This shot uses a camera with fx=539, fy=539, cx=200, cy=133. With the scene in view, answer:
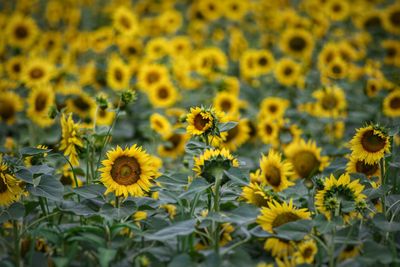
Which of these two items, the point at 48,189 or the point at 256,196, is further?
the point at 256,196

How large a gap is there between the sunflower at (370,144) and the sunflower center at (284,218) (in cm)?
38

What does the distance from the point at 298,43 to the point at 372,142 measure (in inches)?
109

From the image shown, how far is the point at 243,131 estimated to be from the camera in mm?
3227

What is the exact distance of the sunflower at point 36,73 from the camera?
3889mm

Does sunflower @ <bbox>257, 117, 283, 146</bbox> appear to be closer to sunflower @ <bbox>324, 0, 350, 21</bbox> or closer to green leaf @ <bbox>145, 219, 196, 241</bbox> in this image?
green leaf @ <bbox>145, 219, 196, 241</bbox>

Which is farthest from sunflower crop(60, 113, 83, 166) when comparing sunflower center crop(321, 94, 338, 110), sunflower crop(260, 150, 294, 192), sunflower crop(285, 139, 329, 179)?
sunflower center crop(321, 94, 338, 110)

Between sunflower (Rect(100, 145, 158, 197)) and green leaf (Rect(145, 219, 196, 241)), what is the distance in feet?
0.92

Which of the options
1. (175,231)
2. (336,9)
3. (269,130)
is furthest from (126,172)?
(336,9)

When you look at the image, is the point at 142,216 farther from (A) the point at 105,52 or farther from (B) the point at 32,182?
(A) the point at 105,52

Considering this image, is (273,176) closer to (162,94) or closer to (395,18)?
(162,94)

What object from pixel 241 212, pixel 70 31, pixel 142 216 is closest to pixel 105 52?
pixel 70 31

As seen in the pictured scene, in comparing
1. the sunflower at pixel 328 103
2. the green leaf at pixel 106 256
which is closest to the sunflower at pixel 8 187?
the green leaf at pixel 106 256

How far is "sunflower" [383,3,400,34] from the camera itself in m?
5.04

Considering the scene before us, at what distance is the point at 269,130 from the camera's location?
3246mm
